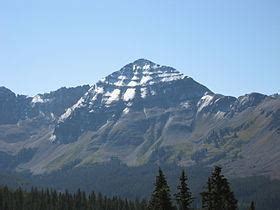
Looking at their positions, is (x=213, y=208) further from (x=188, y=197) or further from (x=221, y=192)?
(x=188, y=197)

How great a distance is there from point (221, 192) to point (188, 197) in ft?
22.4

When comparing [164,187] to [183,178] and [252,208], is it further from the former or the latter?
[252,208]

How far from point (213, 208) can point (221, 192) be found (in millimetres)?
1714

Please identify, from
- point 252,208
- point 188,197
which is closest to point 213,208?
point 188,197

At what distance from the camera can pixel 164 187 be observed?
56906 mm

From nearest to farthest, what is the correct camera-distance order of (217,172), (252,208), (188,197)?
(217,172), (188,197), (252,208)

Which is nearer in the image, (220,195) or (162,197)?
(220,195)

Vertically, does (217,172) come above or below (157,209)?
above

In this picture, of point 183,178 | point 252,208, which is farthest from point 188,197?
point 252,208

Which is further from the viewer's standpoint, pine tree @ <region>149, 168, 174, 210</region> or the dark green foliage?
pine tree @ <region>149, 168, 174, 210</region>

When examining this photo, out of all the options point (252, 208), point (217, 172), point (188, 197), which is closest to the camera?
point (217, 172)

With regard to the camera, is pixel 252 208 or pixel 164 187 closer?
pixel 164 187

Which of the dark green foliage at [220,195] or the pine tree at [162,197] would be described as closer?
the dark green foliage at [220,195]

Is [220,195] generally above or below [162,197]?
above
